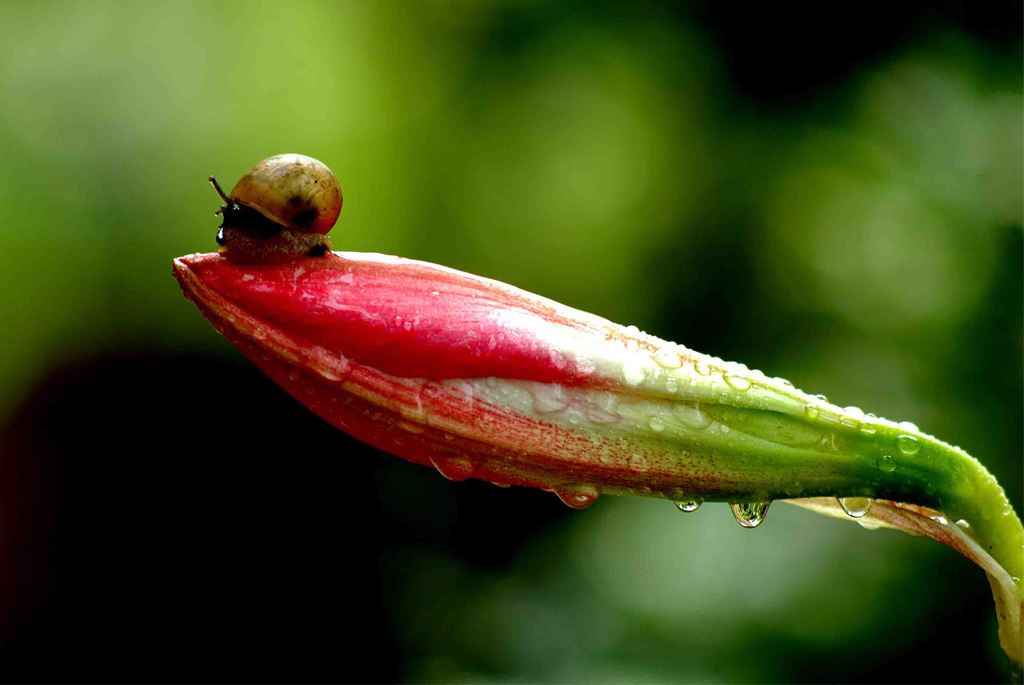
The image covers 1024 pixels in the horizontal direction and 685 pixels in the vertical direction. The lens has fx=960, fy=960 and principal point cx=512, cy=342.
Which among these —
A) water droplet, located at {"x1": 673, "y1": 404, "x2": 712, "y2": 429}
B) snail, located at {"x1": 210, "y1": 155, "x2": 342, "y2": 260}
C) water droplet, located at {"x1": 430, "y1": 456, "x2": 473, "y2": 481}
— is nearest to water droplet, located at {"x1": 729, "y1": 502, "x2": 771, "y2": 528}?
water droplet, located at {"x1": 673, "y1": 404, "x2": 712, "y2": 429}

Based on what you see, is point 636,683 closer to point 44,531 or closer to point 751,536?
point 751,536

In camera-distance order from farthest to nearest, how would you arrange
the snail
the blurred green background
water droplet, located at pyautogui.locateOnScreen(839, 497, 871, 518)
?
the blurred green background, water droplet, located at pyautogui.locateOnScreen(839, 497, 871, 518), the snail

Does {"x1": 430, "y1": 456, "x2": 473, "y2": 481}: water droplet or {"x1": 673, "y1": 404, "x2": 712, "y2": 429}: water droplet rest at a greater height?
{"x1": 673, "y1": 404, "x2": 712, "y2": 429}: water droplet

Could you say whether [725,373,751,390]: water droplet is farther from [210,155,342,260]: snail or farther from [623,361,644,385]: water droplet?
[210,155,342,260]: snail

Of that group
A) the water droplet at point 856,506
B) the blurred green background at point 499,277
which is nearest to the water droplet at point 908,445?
the water droplet at point 856,506

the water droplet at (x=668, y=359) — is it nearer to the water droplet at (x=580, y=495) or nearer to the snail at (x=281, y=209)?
the water droplet at (x=580, y=495)
